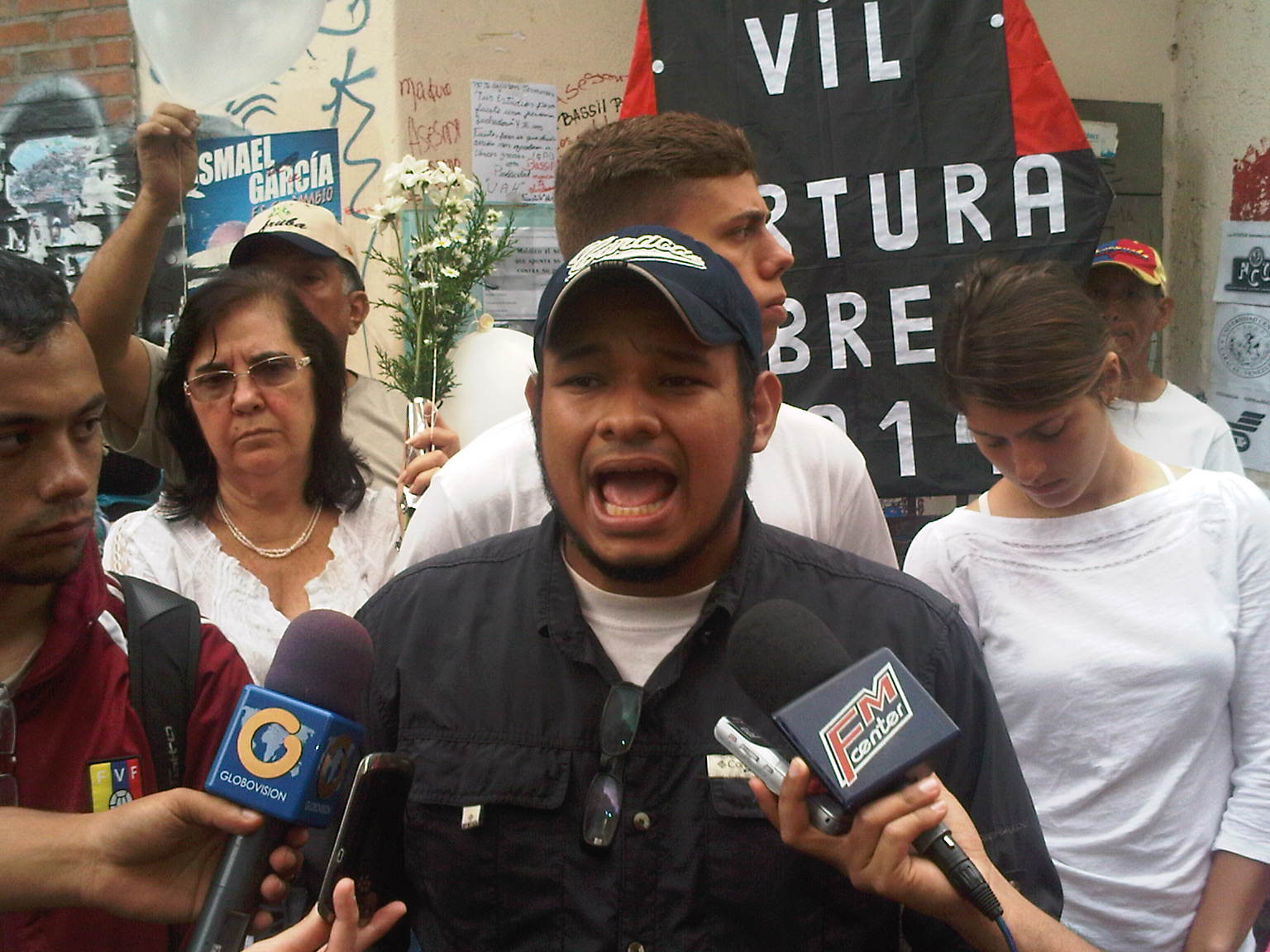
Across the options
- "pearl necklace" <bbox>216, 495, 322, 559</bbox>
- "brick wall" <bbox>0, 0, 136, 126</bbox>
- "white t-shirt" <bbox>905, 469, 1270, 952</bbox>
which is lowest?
"white t-shirt" <bbox>905, 469, 1270, 952</bbox>

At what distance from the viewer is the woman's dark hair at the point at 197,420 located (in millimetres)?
3066

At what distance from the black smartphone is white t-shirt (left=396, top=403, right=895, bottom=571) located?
0.89 metres

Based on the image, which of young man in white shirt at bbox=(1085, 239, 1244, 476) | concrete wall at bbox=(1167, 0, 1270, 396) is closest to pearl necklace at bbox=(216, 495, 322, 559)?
young man in white shirt at bbox=(1085, 239, 1244, 476)

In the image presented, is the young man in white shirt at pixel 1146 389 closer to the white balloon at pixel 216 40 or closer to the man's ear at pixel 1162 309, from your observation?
the man's ear at pixel 1162 309

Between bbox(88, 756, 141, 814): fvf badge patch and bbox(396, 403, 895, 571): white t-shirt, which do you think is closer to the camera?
bbox(88, 756, 141, 814): fvf badge patch

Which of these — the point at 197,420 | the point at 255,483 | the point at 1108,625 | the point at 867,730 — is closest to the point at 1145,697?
the point at 1108,625

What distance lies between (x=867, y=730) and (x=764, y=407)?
74 cm

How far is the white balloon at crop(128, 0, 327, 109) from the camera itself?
11.6ft

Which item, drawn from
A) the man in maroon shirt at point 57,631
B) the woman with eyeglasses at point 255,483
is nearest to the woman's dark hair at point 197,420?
the woman with eyeglasses at point 255,483

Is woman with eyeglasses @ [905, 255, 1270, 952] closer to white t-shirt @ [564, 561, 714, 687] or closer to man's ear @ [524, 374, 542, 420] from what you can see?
white t-shirt @ [564, 561, 714, 687]

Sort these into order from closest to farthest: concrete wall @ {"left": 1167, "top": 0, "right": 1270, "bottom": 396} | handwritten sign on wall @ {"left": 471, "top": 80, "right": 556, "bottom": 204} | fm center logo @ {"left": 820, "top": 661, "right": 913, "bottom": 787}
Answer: fm center logo @ {"left": 820, "top": 661, "right": 913, "bottom": 787} → concrete wall @ {"left": 1167, "top": 0, "right": 1270, "bottom": 396} → handwritten sign on wall @ {"left": 471, "top": 80, "right": 556, "bottom": 204}

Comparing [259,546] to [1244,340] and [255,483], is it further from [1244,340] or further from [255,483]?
[1244,340]

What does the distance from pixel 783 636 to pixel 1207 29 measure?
5336 millimetres

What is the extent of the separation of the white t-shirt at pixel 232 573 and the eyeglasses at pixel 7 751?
0.92m
